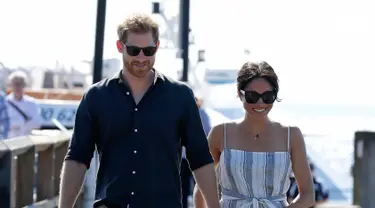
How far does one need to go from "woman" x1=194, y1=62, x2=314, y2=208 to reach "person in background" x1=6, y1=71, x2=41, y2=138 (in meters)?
7.86

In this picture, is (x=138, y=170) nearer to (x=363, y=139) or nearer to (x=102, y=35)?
(x=363, y=139)

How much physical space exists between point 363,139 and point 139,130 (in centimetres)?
536

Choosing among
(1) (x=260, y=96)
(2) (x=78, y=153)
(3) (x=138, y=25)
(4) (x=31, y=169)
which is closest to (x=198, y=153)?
(1) (x=260, y=96)

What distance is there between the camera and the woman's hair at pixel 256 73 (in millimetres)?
6047

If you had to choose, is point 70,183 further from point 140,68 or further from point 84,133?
point 140,68

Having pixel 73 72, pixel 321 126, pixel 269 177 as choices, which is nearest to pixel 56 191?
pixel 269 177

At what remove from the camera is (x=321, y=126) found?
5666 centimetres

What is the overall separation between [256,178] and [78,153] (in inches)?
36.5

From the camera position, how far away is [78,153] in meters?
5.73

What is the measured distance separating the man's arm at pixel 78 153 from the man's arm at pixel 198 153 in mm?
449

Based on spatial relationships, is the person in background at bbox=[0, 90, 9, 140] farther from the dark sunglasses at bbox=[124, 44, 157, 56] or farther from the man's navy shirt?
the dark sunglasses at bbox=[124, 44, 157, 56]

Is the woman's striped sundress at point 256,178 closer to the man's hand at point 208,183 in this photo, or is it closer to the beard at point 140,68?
the man's hand at point 208,183

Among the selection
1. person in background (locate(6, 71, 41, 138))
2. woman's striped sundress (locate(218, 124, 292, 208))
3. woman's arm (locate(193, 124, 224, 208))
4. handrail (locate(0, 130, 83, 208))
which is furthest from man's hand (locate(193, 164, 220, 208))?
person in background (locate(6, 71, 41, 138))

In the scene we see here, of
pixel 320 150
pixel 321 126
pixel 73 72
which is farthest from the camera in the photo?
pixel 321 126
